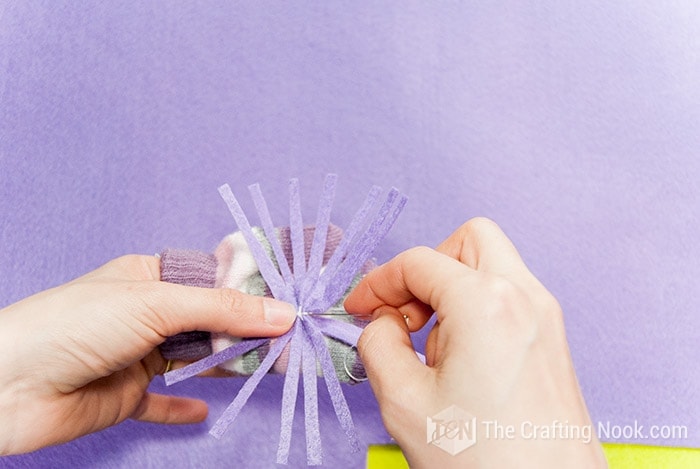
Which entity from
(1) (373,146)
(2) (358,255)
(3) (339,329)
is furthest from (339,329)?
(1) (373,146)

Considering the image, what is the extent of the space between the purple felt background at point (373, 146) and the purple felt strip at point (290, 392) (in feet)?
0.76

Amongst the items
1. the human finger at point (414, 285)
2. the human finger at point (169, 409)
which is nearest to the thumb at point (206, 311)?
the human finger at point (414, 285)

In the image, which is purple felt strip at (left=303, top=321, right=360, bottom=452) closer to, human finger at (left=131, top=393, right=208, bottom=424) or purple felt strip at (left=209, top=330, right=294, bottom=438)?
purple felt strip at (left=209, top=330, right=294, bottom=438)

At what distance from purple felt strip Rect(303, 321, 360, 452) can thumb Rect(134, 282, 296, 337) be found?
57 mm

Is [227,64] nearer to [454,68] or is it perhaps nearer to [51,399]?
[454,68]

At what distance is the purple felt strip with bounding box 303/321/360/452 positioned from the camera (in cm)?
76

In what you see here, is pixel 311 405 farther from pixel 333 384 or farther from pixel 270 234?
pixel 270 234

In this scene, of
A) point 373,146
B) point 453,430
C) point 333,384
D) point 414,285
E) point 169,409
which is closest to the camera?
point 453,430

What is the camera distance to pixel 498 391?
1.77 ft

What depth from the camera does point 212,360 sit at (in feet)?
2.52

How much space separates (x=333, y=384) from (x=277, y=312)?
118 mm

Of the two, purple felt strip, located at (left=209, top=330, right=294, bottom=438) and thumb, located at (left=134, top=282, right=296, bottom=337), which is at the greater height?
thumb, located at (left=134, top=282, right=296, bottom=337)

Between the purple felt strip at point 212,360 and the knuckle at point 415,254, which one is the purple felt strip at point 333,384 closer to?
the purple felt strip at point 212,360

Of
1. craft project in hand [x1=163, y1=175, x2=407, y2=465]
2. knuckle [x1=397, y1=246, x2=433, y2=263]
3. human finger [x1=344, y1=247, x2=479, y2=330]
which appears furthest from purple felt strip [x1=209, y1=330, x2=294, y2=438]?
knuckle [x1=397, y1=246, x2=433, y2=263]
